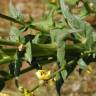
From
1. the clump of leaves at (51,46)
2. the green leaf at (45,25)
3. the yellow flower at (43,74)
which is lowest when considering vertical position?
the yellow flower at (43,74)

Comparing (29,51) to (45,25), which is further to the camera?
(45,25)

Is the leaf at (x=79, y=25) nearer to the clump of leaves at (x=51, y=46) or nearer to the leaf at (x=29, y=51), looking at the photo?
the clump of leaves at (x=51, y=46)

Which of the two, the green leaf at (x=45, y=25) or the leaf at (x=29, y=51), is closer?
the leaf at (x=29, y=51)

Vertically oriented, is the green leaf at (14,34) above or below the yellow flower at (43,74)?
above

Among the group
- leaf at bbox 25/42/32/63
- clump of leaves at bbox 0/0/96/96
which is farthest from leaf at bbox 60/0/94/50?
leaf at bbox 25/42/32/63

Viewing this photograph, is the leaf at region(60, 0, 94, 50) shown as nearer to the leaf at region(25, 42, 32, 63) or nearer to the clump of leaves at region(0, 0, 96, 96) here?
the clump of leaves at region(0, 0, 96, 96)

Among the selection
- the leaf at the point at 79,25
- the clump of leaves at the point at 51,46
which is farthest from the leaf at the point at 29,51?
the leaf at the point at 79,25

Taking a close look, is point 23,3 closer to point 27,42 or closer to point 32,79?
point 32,79

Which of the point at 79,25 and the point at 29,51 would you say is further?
the point at 79,25
